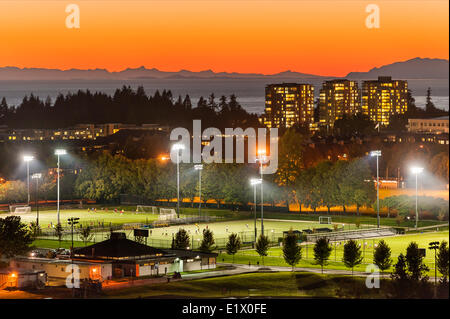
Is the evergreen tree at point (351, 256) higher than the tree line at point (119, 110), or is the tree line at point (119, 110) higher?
the tree line at point (119, 110)

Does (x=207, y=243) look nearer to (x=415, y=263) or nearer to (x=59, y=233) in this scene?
(x=59, y=233)

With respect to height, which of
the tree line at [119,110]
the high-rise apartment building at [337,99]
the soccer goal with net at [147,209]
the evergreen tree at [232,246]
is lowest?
the evergreen tree at [232,246]

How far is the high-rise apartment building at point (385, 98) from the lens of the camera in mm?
188750

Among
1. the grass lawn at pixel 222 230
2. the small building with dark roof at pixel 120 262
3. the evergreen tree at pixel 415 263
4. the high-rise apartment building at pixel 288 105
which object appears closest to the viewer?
the evergreen tree at pixel 415 263

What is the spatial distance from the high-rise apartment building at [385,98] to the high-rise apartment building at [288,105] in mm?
15955

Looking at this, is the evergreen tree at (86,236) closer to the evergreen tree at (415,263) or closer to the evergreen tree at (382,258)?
the evergreen tree at (382,258)

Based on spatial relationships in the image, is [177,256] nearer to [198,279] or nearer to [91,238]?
[198,279]

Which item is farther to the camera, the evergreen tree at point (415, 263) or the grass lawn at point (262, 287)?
the evergreen tree at point (415, 263)

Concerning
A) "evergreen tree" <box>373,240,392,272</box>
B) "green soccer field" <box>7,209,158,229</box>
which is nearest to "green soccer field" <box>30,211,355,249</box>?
"green soccer field" <box>7,209,158,229</box>

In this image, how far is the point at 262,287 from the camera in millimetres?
34250

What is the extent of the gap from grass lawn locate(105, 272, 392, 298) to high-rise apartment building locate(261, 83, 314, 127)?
134728 mm

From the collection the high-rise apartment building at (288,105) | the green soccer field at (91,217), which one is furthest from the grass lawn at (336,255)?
the high-rise apartment building at (288,105)
